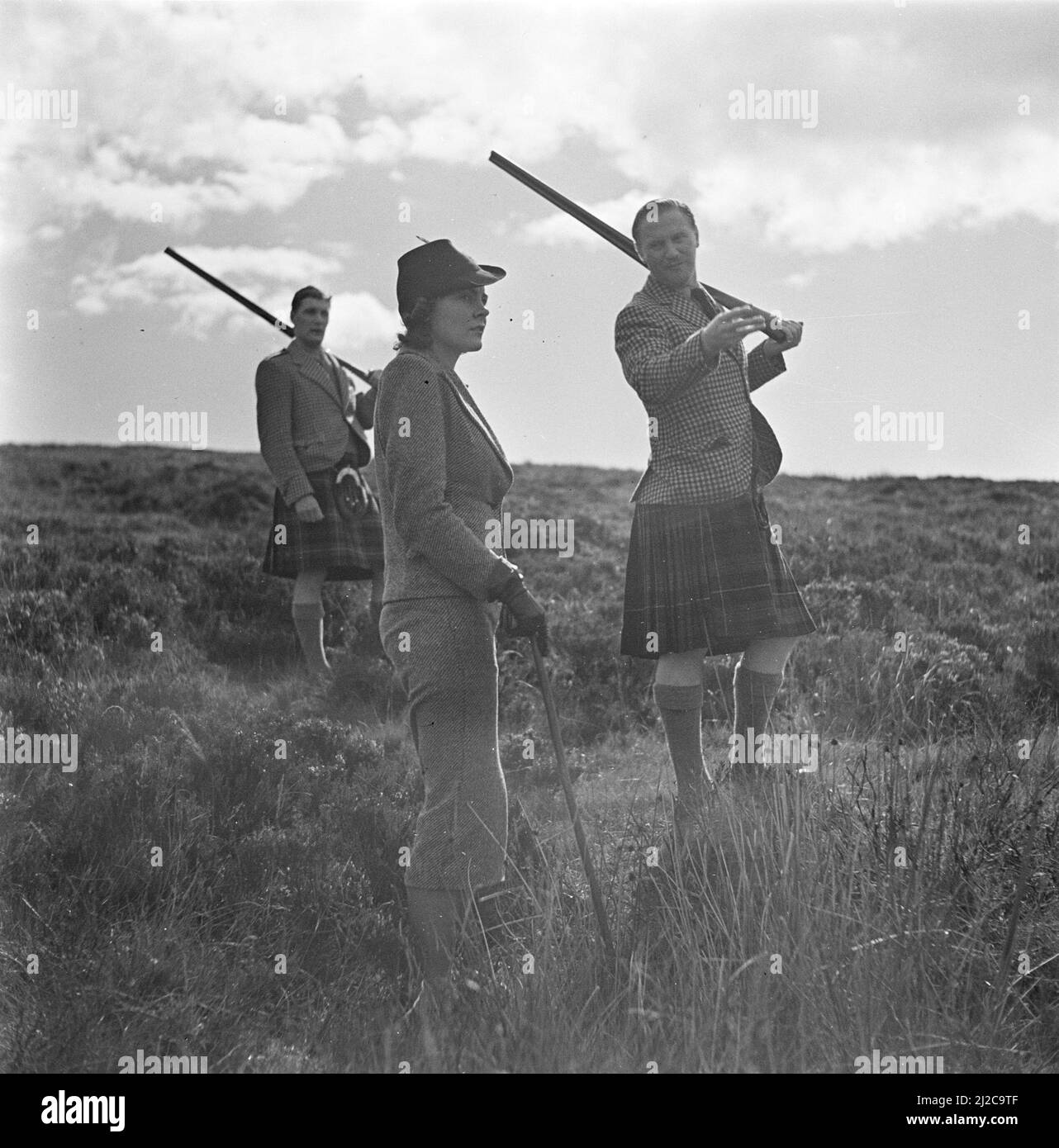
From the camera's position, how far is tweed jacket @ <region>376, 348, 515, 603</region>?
3623 mm

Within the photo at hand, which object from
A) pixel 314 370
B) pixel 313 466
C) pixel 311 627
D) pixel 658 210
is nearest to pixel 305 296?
pixel 314 370

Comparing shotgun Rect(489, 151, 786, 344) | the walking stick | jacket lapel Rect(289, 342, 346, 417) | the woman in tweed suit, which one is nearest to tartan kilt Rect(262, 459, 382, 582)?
jacket lapel Rect(289, 342, 346, 417)

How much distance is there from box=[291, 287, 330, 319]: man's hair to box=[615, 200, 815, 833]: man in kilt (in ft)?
11.0

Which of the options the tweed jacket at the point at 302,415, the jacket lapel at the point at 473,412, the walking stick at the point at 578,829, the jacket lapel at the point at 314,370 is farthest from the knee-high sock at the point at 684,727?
the jacket lapel at the point at 314,370

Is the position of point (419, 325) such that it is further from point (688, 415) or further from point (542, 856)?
point (542, 856)

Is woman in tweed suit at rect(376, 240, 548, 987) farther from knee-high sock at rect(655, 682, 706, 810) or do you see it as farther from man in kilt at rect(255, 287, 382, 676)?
man in kilt at rect(255, 287, 382, 676)

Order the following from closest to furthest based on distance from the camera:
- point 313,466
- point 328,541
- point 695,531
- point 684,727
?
point 684,727 < point 695,531 < point 328,541 < point 313,466

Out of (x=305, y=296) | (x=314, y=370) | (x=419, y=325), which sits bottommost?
(x=419, y=325)

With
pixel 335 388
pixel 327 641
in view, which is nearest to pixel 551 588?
pixel 327 641

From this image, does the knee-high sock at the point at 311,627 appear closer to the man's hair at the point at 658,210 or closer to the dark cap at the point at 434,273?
the man's hair at the point at 658,210

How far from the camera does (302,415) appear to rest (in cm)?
788

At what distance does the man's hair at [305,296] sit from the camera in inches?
310

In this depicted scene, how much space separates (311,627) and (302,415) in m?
1.23

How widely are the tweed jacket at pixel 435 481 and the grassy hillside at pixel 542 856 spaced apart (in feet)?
2.91
